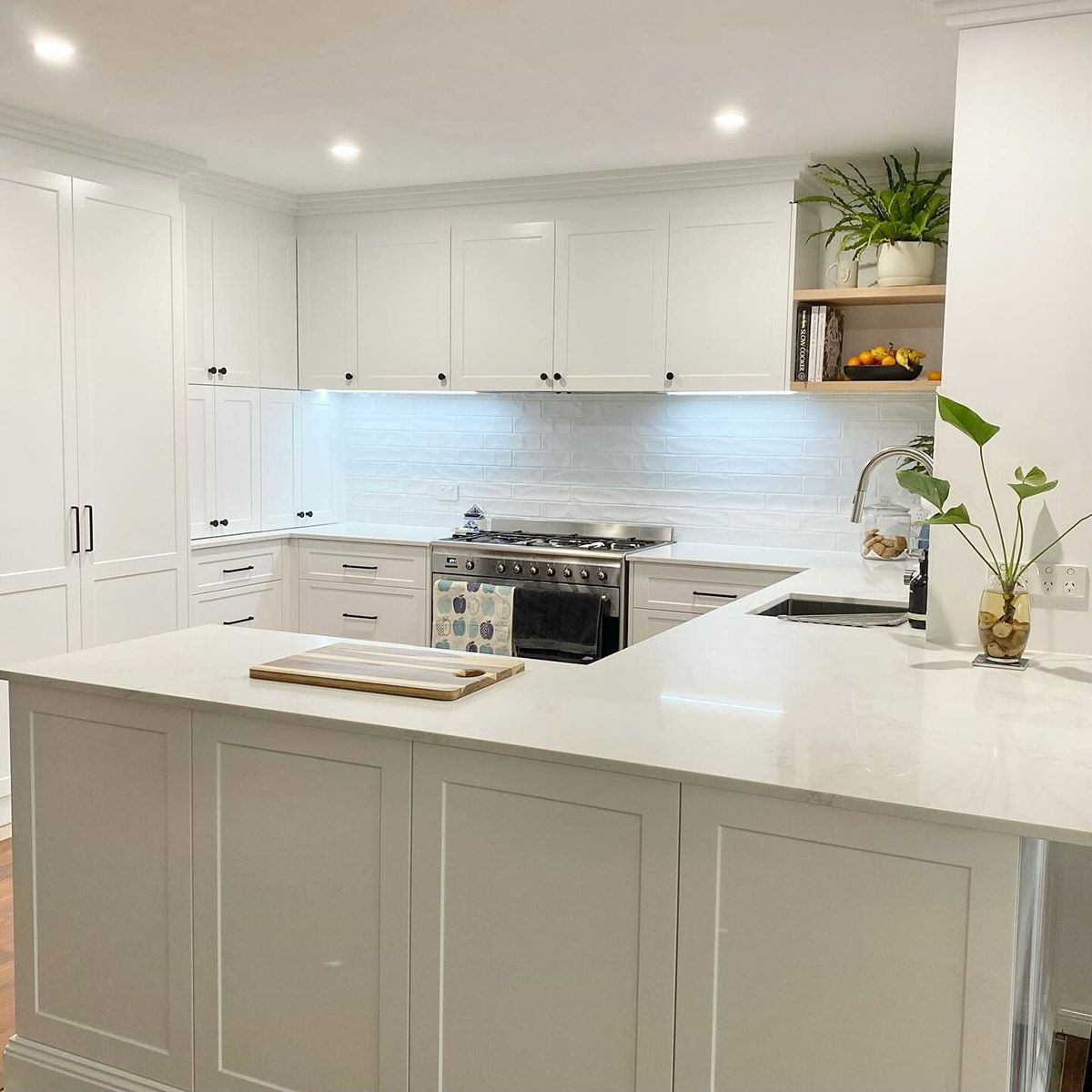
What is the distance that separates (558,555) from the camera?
494 centimetres

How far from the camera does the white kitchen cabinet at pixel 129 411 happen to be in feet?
14.4

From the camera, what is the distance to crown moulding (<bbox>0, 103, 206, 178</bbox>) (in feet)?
13.3

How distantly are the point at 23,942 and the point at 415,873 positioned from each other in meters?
1.03

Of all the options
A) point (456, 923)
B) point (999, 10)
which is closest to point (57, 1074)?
point (456, 923)

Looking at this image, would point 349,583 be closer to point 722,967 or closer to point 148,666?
point 148,666

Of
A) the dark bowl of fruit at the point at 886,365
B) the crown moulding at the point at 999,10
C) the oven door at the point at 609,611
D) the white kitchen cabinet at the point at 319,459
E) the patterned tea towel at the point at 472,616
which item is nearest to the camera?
the crown moulding at the point at 999,10

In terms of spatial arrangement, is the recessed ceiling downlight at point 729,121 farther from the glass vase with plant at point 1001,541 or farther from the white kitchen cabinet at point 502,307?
the glass vase with plant at point 1001,541

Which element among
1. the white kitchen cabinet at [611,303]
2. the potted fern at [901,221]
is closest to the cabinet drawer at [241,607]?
the white kitchen cabinet at [611,303]

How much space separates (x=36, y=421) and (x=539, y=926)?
3.11 metres

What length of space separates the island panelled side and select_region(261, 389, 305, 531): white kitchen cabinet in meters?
3.19

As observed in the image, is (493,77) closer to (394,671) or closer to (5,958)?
(394,671)

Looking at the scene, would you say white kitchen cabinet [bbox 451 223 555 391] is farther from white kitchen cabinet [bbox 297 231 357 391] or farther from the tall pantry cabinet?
the tall pantry cabinet

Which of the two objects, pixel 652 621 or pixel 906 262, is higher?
pixel 906 262

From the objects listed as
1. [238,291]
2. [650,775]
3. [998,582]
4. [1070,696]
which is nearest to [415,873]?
[650,775]
